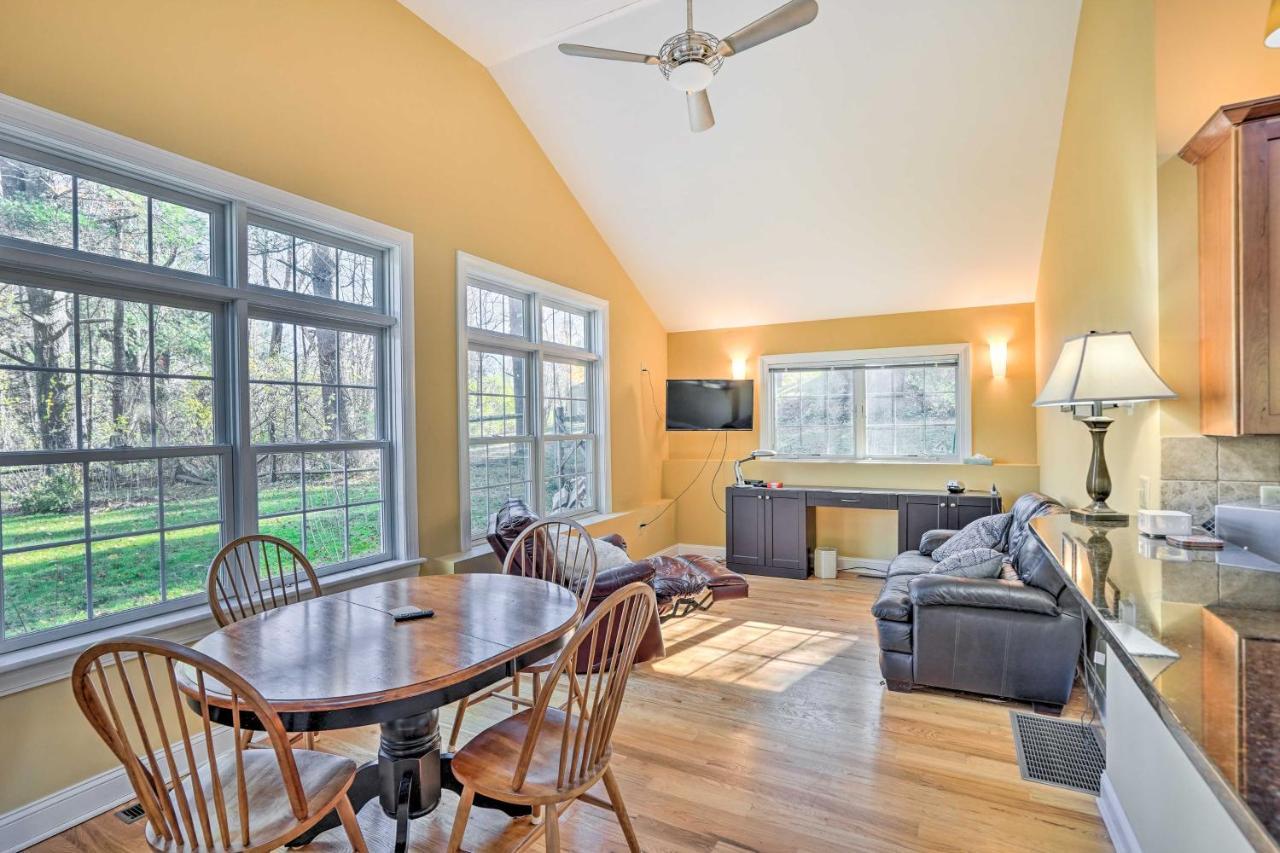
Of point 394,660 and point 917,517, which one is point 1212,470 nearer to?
point 394,660

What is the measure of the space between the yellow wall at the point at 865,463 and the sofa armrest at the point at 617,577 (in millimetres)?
3131

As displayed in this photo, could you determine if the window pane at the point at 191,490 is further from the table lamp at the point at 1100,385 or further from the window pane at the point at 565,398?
the table lamp at the point at 1100,385

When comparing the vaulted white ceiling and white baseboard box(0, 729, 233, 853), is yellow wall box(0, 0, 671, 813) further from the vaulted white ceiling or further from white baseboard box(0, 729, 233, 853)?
the vaulted white ceiling

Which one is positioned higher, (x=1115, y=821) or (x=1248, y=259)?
(x=1248, y=259)

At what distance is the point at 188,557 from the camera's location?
270 cm

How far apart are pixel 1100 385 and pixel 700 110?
7.02 feet

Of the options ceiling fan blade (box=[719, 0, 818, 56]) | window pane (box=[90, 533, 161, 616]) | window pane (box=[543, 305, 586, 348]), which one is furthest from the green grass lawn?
ceiling fan blade (box=[719, 0, 818, 56])

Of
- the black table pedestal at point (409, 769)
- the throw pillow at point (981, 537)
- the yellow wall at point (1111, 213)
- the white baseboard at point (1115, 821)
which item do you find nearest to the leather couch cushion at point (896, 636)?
the throw pillow at point (981, 537)

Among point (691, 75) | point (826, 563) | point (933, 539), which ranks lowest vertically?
point (826, 563)

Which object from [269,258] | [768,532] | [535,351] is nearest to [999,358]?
[768,532]

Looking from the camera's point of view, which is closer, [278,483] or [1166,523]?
[1166,523]

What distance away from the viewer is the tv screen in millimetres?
6309

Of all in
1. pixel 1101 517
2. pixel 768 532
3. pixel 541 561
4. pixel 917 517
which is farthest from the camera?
pixel 768 532

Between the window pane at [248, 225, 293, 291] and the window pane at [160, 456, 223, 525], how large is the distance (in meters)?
0.90
